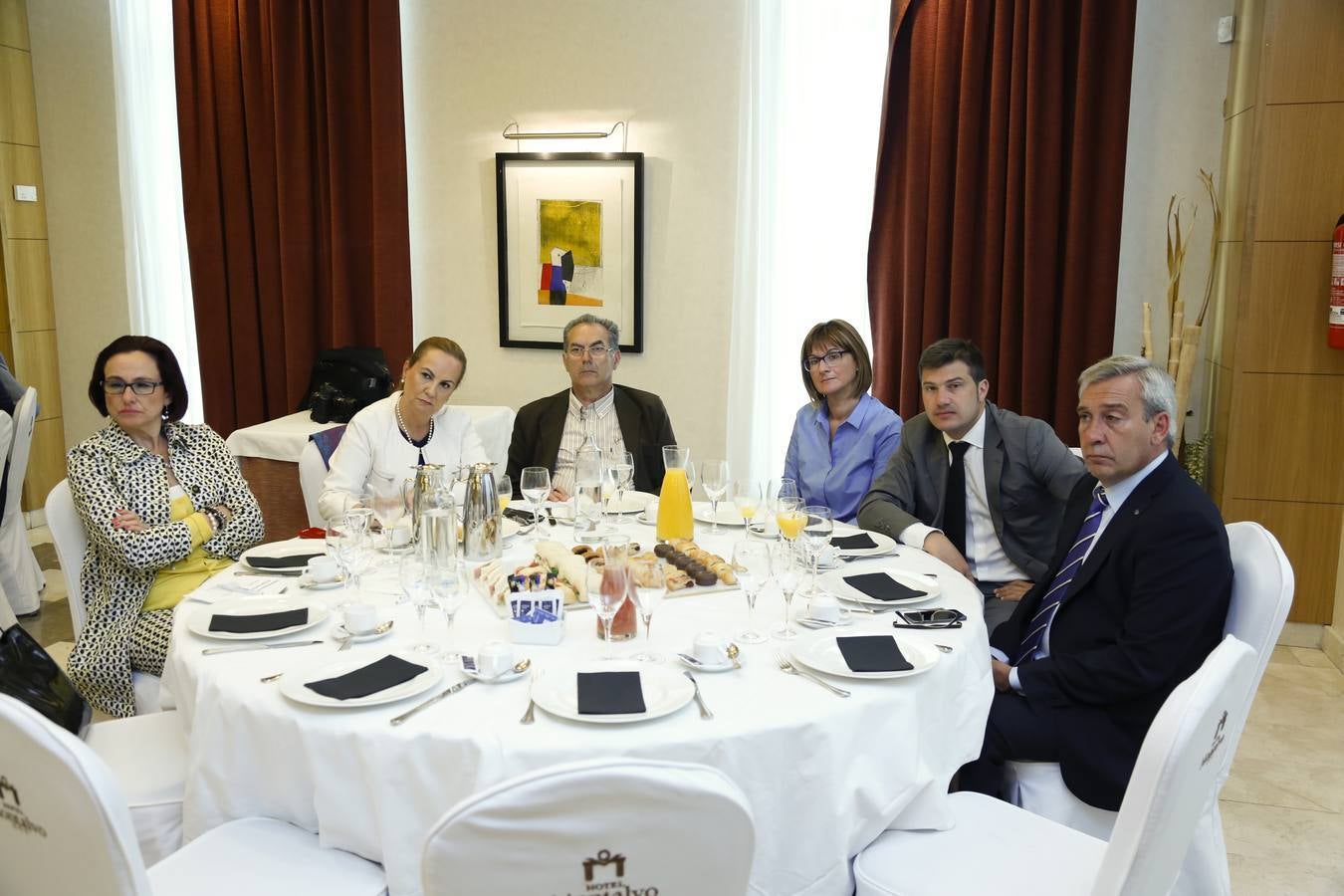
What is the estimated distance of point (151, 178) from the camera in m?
6.21

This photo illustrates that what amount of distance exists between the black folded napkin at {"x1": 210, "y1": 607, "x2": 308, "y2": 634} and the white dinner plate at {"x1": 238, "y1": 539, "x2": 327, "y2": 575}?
0.36 metres

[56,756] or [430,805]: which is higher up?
[56,756]

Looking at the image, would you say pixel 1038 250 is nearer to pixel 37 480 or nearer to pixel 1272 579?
pixel 1272 579

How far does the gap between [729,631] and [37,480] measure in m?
5.71

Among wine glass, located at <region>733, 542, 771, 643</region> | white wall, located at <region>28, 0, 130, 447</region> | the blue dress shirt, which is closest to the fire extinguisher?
the blue dress shirt

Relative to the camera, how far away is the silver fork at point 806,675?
184 centimetres

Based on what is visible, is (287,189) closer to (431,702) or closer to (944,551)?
(944,551)

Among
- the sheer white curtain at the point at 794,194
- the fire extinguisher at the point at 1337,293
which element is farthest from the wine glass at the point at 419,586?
the fire extinguisher at the point at 1337,293

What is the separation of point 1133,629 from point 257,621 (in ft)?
6.02

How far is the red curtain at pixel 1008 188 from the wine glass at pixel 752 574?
2709 mm

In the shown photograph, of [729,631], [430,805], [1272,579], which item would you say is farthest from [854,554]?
[430,805]

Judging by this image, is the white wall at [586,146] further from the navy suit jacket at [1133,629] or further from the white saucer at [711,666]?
the white saucer at [711,666]

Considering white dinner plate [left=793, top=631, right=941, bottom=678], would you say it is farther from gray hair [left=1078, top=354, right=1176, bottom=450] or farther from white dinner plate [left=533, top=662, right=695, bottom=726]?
gray hair [left=1078, top=354, right=1176, bottom=450]

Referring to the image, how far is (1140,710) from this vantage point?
223 cm
